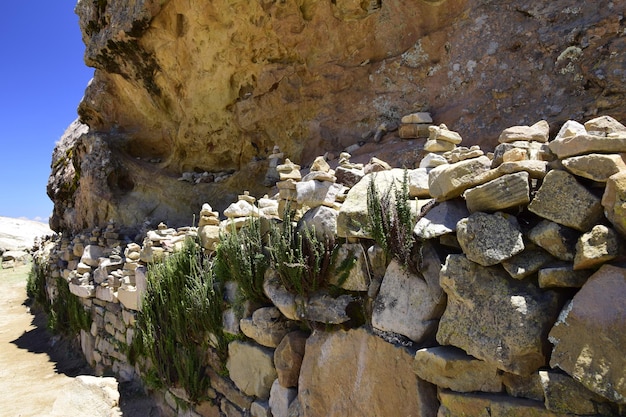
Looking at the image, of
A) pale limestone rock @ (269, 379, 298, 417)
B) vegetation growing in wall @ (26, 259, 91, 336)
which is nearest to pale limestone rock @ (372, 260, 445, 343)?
pale limestone rock @ (269, 379, 298, 417)

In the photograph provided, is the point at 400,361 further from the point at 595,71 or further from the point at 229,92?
the point at 229,92

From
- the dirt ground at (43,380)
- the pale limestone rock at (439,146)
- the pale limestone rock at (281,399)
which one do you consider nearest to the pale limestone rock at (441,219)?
the pale limestone rock at (439,146)

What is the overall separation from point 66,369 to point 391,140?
593 centimetres

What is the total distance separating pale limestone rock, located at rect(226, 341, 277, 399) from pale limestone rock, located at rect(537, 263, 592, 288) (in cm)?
203

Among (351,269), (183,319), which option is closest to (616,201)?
(351,269)

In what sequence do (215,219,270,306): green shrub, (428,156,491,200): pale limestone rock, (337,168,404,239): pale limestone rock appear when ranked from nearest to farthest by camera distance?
(428,156,491,200): pale limestone rock → (337,168,404,239): pale limestone rock → (215,219,270,306): green shrub

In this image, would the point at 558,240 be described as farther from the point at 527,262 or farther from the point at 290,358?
the point at 290,358

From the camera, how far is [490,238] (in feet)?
6.00

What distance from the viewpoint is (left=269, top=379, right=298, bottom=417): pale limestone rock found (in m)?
2.88

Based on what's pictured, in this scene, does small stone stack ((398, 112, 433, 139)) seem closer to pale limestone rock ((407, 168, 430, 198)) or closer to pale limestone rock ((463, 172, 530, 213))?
pale limestone rock ((407, 168, 430, 198))

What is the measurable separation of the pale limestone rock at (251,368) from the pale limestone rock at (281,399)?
103 mm

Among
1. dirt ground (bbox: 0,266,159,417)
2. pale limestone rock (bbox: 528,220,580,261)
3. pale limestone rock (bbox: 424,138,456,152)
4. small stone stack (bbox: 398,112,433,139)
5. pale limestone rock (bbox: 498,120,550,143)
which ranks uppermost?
small stone stack (bbox: 398,112,433,139)

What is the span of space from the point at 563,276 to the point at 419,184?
1.05 m

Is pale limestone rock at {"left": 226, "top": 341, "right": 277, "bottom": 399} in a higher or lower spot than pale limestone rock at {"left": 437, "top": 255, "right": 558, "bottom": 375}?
lower
